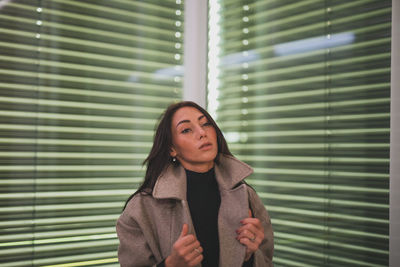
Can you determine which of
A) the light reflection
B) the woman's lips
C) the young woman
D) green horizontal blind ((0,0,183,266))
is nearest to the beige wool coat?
the young woman

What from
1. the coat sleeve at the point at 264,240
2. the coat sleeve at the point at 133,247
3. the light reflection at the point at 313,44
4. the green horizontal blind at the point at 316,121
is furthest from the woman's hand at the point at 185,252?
the light reflection at the point at 313,44

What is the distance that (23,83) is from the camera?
1854 millimetres

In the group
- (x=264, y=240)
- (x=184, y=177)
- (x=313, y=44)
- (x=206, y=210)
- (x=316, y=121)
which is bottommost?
(x=264, y=240)

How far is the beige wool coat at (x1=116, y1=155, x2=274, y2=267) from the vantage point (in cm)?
137

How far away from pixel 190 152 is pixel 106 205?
823 mm

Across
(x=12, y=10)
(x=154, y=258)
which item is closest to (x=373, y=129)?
(x=154, y=258)

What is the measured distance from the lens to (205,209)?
145 centimetres

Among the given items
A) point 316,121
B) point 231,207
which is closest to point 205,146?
point 231,207

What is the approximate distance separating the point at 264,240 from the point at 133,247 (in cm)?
52

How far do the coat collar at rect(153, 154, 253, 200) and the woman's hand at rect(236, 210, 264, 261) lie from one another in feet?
0.56

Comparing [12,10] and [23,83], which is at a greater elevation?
[12,10]

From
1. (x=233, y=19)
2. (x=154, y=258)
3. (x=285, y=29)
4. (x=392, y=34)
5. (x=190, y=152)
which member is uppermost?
(x=233, y=19)

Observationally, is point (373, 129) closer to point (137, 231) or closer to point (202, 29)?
Result: point (137, 231)

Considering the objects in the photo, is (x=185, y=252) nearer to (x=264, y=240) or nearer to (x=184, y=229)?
(x=184, y=229)
